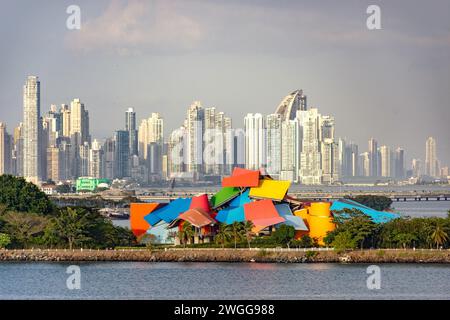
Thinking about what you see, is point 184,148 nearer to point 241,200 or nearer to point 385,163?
point 385,163

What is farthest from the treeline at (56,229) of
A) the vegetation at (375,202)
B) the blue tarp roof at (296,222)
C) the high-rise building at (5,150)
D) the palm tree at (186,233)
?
the high-rise building at (5,150)

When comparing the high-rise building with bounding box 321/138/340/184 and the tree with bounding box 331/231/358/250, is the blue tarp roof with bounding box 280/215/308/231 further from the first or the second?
the high-rise building with bounding box 321/138/340/184

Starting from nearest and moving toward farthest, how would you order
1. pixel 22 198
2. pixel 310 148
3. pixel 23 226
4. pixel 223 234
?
pixel 223 234
pixel 23 226
pixel 22 198
pixel 310 148

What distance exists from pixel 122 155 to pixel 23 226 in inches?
4730

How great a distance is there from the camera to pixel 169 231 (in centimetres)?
4359

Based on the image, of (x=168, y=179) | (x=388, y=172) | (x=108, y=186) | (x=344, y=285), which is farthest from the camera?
(x=388, y=172)

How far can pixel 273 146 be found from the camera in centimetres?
14325

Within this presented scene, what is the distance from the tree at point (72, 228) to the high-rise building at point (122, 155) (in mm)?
120236

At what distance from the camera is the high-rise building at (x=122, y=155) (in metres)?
161

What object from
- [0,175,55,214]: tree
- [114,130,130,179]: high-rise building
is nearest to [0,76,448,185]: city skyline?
[114,130,130,179]: high-rise building

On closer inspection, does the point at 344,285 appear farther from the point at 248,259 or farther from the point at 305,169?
the point at 305,169

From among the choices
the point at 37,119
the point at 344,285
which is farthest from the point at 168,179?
the point at 344,285

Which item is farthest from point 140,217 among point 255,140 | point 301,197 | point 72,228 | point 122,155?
point 122,155
